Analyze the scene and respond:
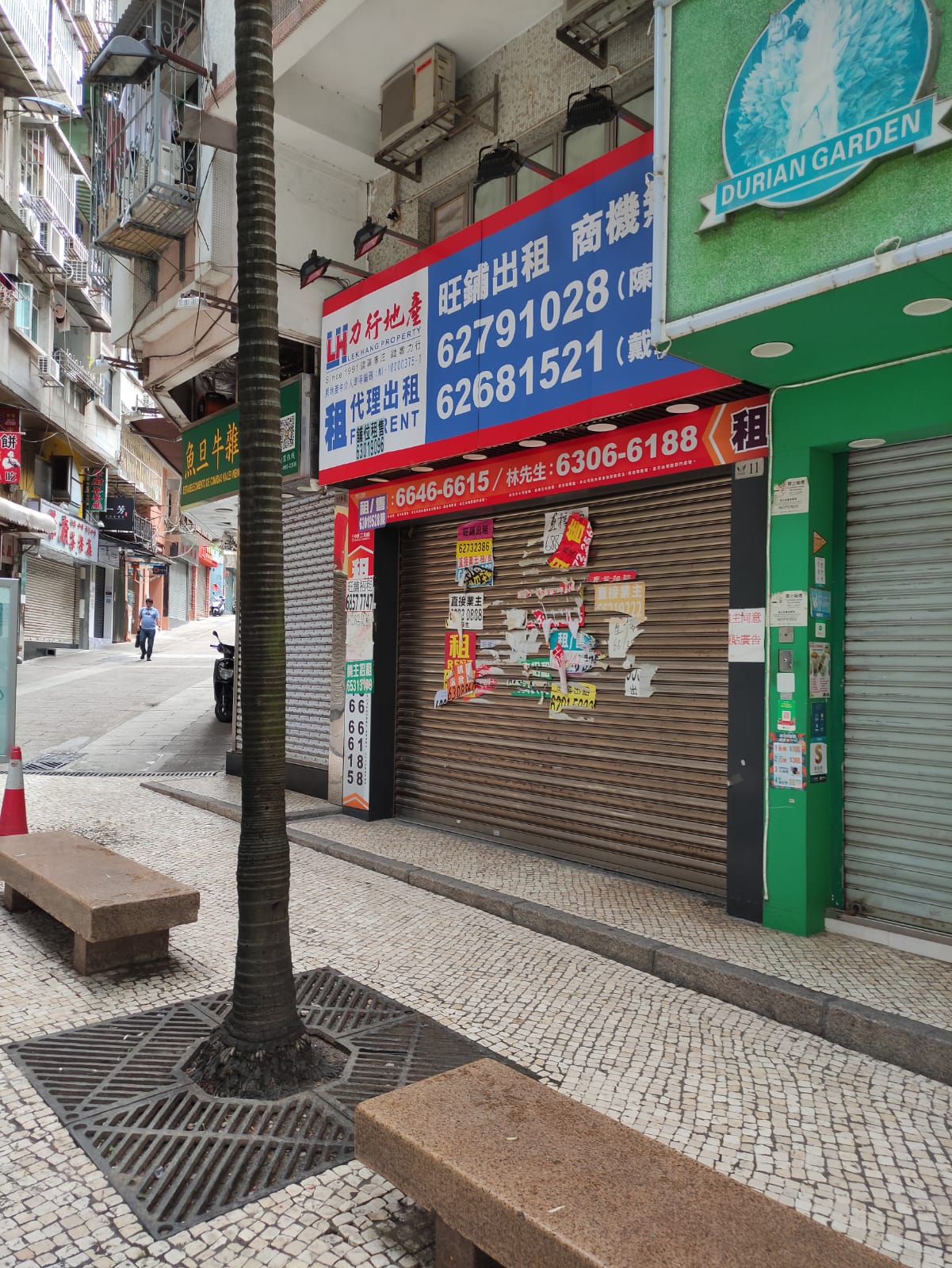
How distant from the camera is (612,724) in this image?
20.6ft

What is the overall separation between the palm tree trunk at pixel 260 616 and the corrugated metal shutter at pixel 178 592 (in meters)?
45.1

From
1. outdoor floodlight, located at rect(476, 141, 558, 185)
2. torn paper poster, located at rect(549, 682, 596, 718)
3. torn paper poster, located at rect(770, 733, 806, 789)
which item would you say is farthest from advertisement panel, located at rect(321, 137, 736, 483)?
torn paper poster, located at rect(770, 733, 806, 789)

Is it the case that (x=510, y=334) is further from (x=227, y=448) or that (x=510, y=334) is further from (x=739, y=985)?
(x=227, y=448)

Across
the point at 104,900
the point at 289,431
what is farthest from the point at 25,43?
the point at 104,900

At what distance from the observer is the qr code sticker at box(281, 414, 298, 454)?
9023 millimetres

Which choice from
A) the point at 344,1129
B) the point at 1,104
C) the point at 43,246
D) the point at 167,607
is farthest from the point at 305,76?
the point at 167,607

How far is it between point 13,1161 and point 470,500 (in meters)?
5.42

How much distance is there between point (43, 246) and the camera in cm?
2328

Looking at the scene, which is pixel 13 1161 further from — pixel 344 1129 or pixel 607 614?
pixel 607 614

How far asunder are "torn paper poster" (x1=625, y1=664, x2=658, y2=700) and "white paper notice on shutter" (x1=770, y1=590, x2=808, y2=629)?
1.18m

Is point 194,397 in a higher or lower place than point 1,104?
lower

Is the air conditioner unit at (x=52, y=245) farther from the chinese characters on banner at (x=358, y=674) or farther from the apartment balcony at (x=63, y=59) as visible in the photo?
the chinese characters on banner at (x=358, y=674)

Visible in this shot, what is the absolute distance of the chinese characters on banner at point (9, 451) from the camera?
21.6 meters

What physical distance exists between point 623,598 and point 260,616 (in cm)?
350
